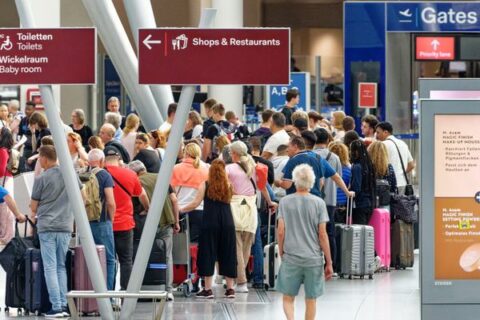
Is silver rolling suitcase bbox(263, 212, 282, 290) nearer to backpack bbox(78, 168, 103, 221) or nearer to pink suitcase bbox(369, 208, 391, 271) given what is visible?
pink suitcase bbox(369, 208, 391, 271)

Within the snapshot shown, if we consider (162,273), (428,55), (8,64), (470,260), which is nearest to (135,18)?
(162,273)

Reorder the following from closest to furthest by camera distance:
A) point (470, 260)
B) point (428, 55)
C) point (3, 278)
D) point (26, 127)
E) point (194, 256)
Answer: point (470, 260), point (194, 256), point (3, 278), point (26, 127), point (428, 55)

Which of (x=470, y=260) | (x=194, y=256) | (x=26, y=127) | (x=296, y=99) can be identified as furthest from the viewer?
(x=26, y=127)

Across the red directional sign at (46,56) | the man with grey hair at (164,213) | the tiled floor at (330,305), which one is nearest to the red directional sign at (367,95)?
the tiled floor at (330,305)

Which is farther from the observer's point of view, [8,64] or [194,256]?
[194,256]

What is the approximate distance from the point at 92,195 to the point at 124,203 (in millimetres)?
644

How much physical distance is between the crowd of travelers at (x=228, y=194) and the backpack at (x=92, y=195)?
6 centimetres

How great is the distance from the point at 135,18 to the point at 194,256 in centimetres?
479

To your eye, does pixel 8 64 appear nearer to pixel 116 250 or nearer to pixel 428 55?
pixel 116 250

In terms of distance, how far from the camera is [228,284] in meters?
15.8

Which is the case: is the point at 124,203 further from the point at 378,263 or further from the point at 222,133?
the point at 222,133

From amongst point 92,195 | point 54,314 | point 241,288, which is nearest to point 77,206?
point 92,195

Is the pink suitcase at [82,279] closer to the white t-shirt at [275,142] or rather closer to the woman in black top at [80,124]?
the white t-shirt at [275,142]

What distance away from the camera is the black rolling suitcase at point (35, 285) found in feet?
46.6
